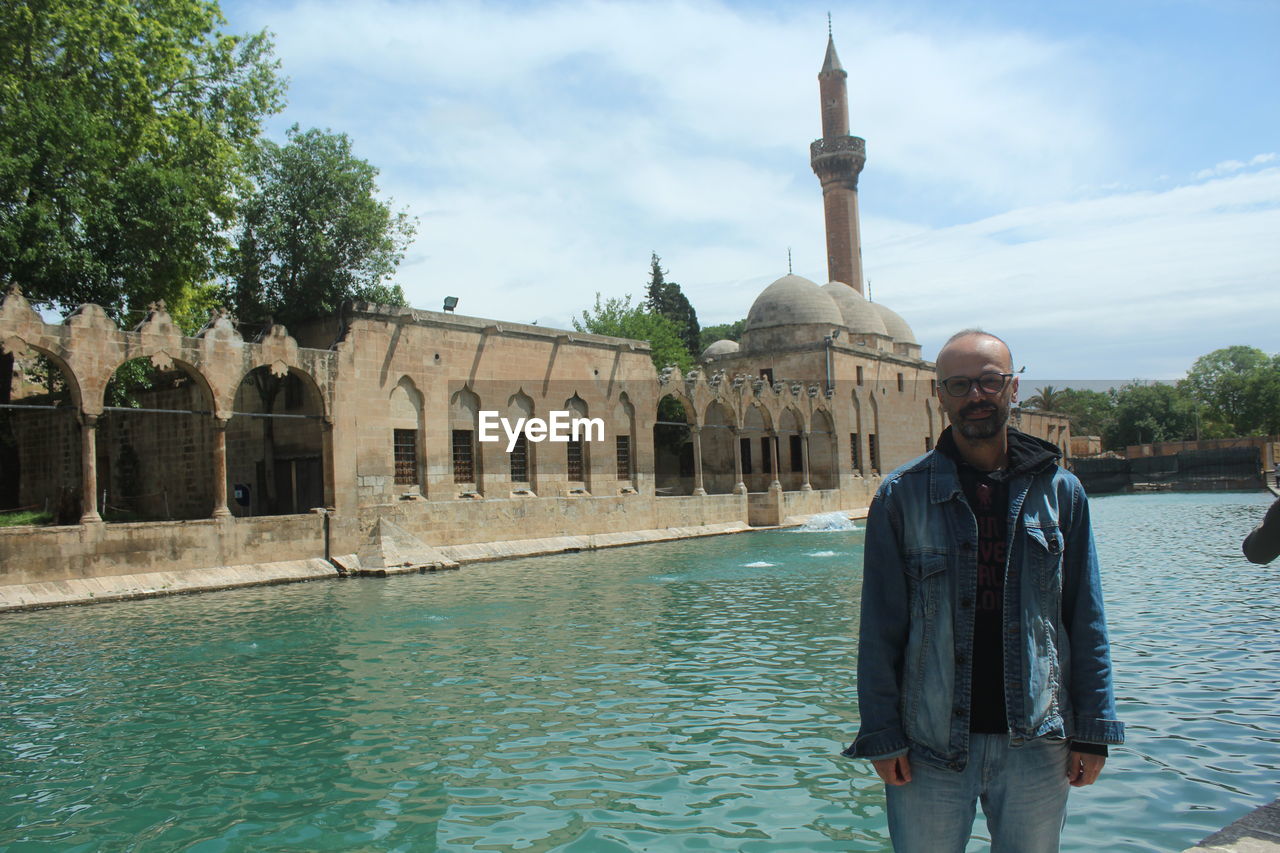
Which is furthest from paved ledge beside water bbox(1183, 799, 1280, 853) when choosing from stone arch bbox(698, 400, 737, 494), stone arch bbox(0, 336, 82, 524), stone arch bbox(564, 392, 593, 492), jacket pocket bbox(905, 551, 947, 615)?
stone arch bbox(698, 400, 737, 494)

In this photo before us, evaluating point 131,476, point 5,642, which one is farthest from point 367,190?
point 5,642

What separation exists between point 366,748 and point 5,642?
688 centimetres

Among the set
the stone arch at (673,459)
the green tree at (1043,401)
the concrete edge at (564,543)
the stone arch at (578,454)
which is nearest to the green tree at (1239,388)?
the green tree at (1043,401)

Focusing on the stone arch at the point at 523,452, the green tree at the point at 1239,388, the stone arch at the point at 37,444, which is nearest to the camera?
the stone arch at the point at 37,444

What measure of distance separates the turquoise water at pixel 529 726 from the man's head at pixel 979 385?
2.69 metres

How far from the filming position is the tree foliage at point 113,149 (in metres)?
16.8

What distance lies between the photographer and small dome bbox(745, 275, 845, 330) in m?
38.0

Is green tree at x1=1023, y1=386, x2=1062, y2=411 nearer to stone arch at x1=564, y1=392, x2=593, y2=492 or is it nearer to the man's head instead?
stone arch at x1=564, y1=392, x2=593, y2=492

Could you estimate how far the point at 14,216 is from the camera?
1652 cm

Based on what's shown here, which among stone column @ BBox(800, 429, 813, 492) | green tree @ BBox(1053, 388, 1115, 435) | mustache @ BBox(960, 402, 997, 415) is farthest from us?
green tree @ BBox(1053, 388, 1115, 435)

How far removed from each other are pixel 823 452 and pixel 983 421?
34.2 meters

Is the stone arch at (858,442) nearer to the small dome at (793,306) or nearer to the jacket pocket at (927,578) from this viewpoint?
the small dome at (793,306)

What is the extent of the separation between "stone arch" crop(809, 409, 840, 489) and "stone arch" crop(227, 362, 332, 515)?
19.7m

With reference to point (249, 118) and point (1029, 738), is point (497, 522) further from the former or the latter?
point (1029, 738)
